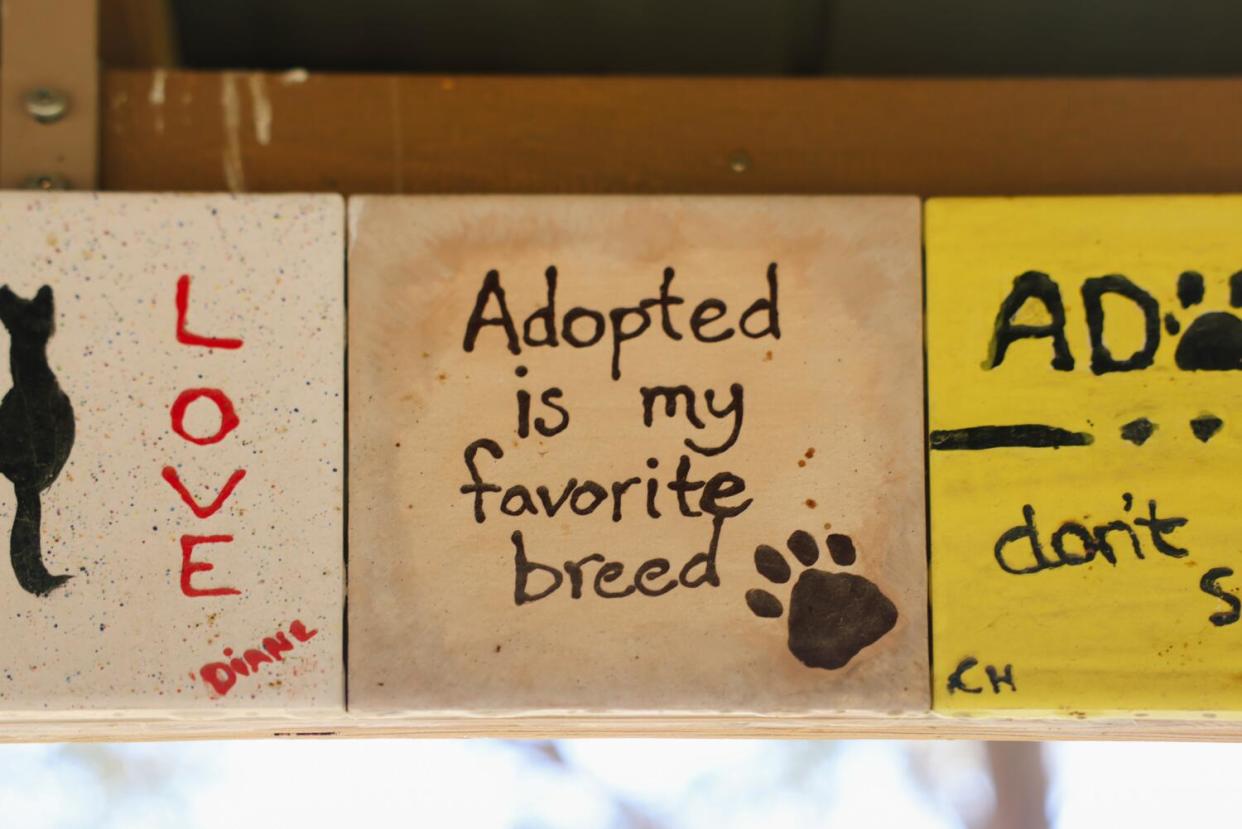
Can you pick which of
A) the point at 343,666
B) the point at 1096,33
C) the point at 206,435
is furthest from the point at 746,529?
the point at 1096,33

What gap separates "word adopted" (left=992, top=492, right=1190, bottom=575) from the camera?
1.15 meters

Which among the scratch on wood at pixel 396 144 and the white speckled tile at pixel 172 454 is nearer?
the white speckled tile at pixel 172 454

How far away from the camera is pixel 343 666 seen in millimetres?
1114

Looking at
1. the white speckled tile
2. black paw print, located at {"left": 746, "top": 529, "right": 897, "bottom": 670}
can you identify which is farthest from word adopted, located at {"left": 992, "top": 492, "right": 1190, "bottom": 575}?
the white speckled tile

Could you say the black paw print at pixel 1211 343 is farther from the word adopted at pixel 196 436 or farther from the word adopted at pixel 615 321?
the word adopted at pixel 196 436

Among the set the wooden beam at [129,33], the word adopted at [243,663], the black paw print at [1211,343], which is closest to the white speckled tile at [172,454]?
the word adopted at [243,663]

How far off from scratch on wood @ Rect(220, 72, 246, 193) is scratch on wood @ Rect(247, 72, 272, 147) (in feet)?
0.06

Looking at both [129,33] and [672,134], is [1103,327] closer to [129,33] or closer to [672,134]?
[672,134]

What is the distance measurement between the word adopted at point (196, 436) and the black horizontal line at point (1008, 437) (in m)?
0.66

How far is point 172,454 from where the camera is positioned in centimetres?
114

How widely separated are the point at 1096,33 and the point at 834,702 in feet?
2.91

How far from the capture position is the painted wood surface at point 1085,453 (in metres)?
1.14

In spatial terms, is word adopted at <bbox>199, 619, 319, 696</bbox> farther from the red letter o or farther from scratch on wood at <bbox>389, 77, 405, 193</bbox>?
scratch on wood at <bbox>389, 77, 405, 193</bbox>

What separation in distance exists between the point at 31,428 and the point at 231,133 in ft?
1.16
